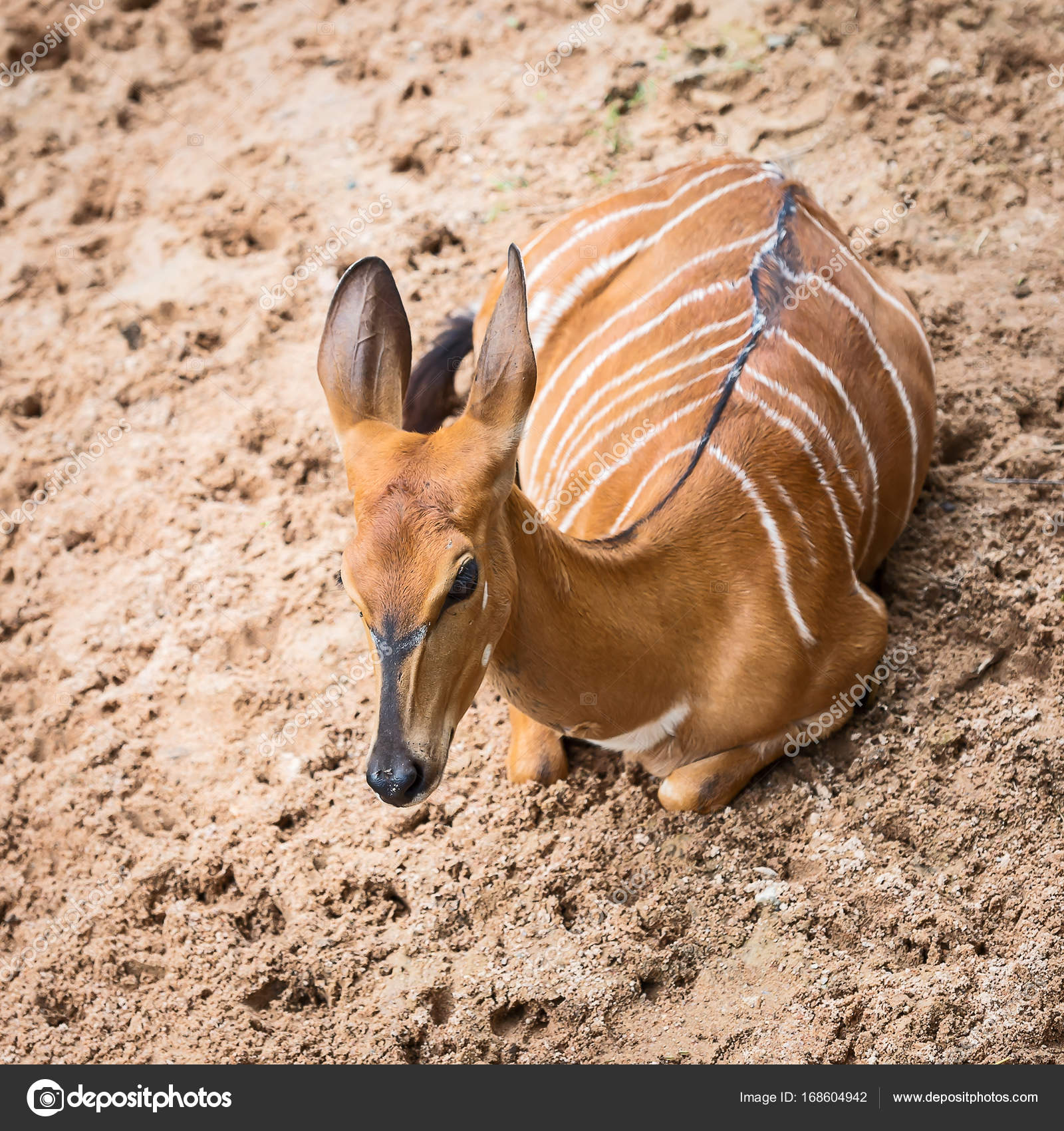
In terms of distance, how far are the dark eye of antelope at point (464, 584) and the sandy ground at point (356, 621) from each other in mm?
1163

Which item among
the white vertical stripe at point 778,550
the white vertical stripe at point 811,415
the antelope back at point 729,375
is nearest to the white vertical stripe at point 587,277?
the antelope back at point 729,375

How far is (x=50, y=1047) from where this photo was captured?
3.32 metres

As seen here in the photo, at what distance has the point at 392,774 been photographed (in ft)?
8.50

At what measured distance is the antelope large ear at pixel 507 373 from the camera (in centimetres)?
273

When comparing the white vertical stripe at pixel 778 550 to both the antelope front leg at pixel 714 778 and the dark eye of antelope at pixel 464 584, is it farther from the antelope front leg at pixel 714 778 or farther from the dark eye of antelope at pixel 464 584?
the dark eye of antelope at pixel 464 584

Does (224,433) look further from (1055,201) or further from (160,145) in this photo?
(1055,201)

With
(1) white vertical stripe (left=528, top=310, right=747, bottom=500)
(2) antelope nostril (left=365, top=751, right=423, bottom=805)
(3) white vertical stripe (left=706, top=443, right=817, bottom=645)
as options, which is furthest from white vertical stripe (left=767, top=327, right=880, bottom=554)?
(2) antelope nostril (left=365, top=751, right=423, bottom=805)

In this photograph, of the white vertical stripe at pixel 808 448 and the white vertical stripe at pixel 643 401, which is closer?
the white vertical stripe at pixel 808 448

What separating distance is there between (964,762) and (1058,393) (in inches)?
61.9

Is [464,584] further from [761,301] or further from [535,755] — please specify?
[761,301]
